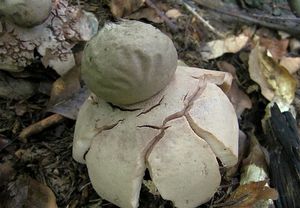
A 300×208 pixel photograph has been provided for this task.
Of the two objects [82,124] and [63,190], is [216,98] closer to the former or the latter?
[82,124]

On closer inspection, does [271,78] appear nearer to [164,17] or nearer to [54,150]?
[164,17]

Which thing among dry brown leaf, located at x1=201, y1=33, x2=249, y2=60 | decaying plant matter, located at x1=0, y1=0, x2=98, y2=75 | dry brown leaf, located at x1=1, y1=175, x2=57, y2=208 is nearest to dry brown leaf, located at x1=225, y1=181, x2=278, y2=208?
dry brown leaf, located at x1=1, y1=175, x2=57, y2=208

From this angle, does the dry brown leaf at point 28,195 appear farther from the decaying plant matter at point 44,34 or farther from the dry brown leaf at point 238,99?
the dry brown leaf at point 238,99

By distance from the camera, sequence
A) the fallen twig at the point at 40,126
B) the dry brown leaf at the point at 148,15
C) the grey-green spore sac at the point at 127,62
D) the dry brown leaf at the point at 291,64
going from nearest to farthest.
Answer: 1. the grey-green spore sac at the point at 127,62
2. the fallen twig at the point at 40,126
3. the dry brown leaf at the point at 291,64
4. the dry brown leaf at the point at 148,15

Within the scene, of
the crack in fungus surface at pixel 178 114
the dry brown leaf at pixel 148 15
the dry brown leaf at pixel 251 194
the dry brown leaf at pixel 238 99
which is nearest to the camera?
the crack in fungus surface at pixel 178 114

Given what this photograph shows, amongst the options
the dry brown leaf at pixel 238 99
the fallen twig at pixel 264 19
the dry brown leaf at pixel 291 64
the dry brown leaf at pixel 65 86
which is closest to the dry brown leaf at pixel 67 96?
the dry brown leaf at pixel 65 86

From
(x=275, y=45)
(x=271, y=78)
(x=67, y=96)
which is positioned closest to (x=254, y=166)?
(x=271, y=78)

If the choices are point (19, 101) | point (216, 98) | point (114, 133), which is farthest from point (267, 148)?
point (19, 101)
